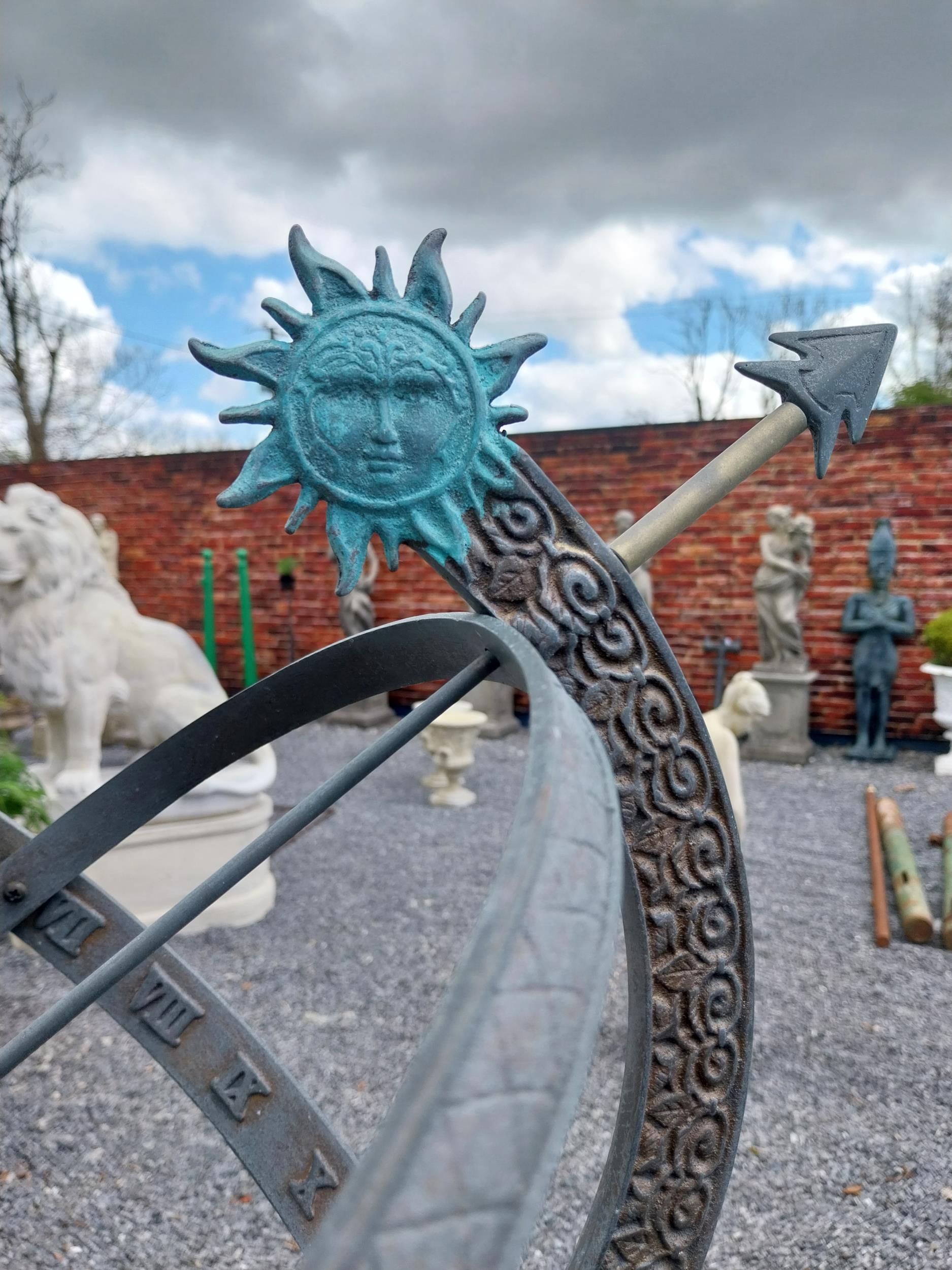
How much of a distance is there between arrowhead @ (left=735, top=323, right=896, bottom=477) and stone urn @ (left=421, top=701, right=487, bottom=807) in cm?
462

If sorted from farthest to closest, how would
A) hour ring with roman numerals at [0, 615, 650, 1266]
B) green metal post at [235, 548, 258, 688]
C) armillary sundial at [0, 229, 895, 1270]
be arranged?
green metal post at [235, 548, 258, 688]
armillary sundial at [0, 229, 895, 1270]
hour ring with roman numerals at [0, 615, 650, 1266]

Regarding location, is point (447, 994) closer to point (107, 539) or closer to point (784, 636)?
point (784, 636)

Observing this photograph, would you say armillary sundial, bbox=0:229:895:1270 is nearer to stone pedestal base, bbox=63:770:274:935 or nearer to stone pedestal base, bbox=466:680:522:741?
stone pedestal base, bbox=63:770:274:935

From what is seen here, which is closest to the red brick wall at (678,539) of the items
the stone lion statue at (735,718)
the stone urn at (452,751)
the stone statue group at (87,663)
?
the stone urn at (452,751)

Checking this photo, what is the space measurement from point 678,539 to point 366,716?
302 centimetres

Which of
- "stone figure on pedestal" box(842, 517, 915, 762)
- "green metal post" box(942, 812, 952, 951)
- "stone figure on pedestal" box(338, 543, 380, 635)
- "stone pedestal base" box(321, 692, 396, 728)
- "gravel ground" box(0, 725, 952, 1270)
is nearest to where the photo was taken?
"gravel ground" box(0, 725, 952, 1270)

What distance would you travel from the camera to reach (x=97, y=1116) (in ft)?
9.43

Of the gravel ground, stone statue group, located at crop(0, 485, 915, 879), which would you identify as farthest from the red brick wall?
stone statue group, located at crop(0, 485, 915, 879)

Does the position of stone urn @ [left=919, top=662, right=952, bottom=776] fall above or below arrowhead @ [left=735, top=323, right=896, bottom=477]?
below

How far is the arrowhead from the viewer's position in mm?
1237

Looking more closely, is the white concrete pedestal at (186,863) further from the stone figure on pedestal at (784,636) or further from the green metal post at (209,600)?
the green metal post at (209,600)

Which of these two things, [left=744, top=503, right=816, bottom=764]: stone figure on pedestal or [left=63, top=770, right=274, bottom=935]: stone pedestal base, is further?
[left=744, top=503, right=816, bottom=764]: stone figure on pedestal

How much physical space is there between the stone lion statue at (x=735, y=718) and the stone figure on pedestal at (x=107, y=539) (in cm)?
675

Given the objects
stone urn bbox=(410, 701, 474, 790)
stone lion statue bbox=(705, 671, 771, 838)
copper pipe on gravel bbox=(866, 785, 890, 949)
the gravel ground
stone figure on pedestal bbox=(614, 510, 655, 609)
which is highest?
stone figure on pedestal bbox=(614, 510, 655, 609)
